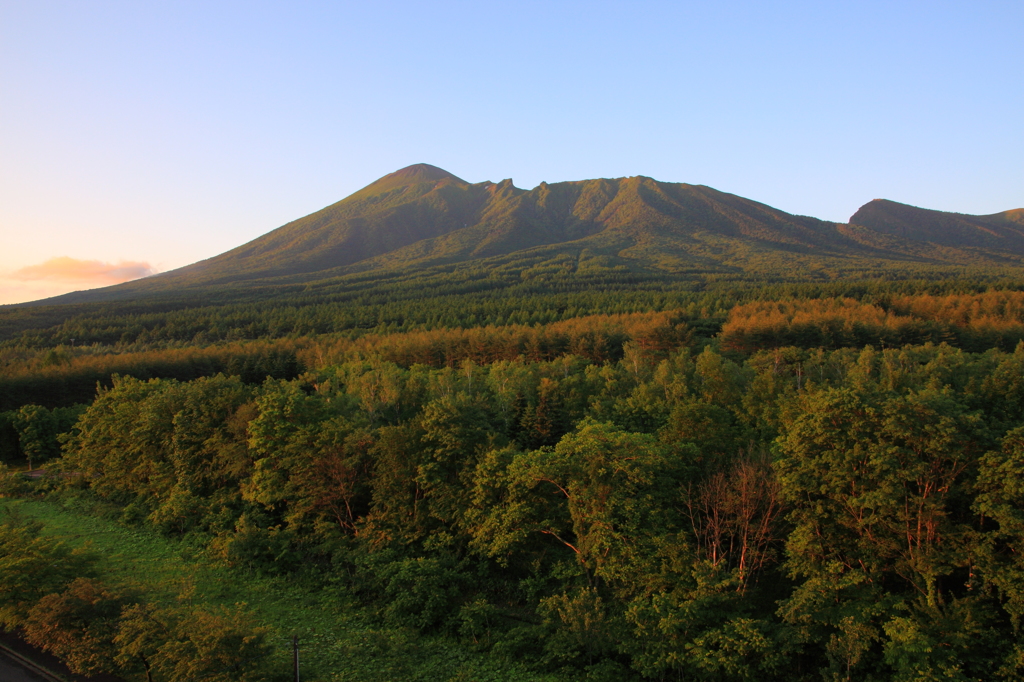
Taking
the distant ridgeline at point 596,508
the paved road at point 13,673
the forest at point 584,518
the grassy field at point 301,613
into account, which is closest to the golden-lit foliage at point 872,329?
the distant ridgeline at point 596,508

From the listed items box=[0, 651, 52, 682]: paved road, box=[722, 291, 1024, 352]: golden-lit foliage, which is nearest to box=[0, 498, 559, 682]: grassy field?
box=[0, 651, 52, 682]: paved road

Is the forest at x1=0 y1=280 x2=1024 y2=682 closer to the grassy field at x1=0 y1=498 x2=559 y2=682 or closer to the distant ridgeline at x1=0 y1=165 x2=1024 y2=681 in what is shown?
the distant ridgeline at x1=0 y1=165 x2=1024 y2=681

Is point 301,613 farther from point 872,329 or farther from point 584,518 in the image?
point 872,329

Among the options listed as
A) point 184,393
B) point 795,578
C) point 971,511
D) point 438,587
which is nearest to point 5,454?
point 184,393

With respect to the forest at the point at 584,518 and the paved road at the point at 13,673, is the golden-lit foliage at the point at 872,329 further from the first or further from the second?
the paved road at the point at 13,673

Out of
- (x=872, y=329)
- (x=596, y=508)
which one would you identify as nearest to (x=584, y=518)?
(x=596, y=508)

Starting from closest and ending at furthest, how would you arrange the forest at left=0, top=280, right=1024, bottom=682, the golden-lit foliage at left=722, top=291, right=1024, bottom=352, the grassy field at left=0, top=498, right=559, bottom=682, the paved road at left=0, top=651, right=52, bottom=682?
the forest at left=0, top=280, right=1024, bottom=682, the paved road at left=0, top=651, right=52, bottom=682, the grassy field at left=0, top=498, right=559, bottom=682, the golden-lit foliage at left=722, top=291, right=1024, bottom=352

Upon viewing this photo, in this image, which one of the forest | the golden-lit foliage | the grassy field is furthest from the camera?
the golden-lit foliage

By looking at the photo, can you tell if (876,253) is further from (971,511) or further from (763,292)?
(971,511)
